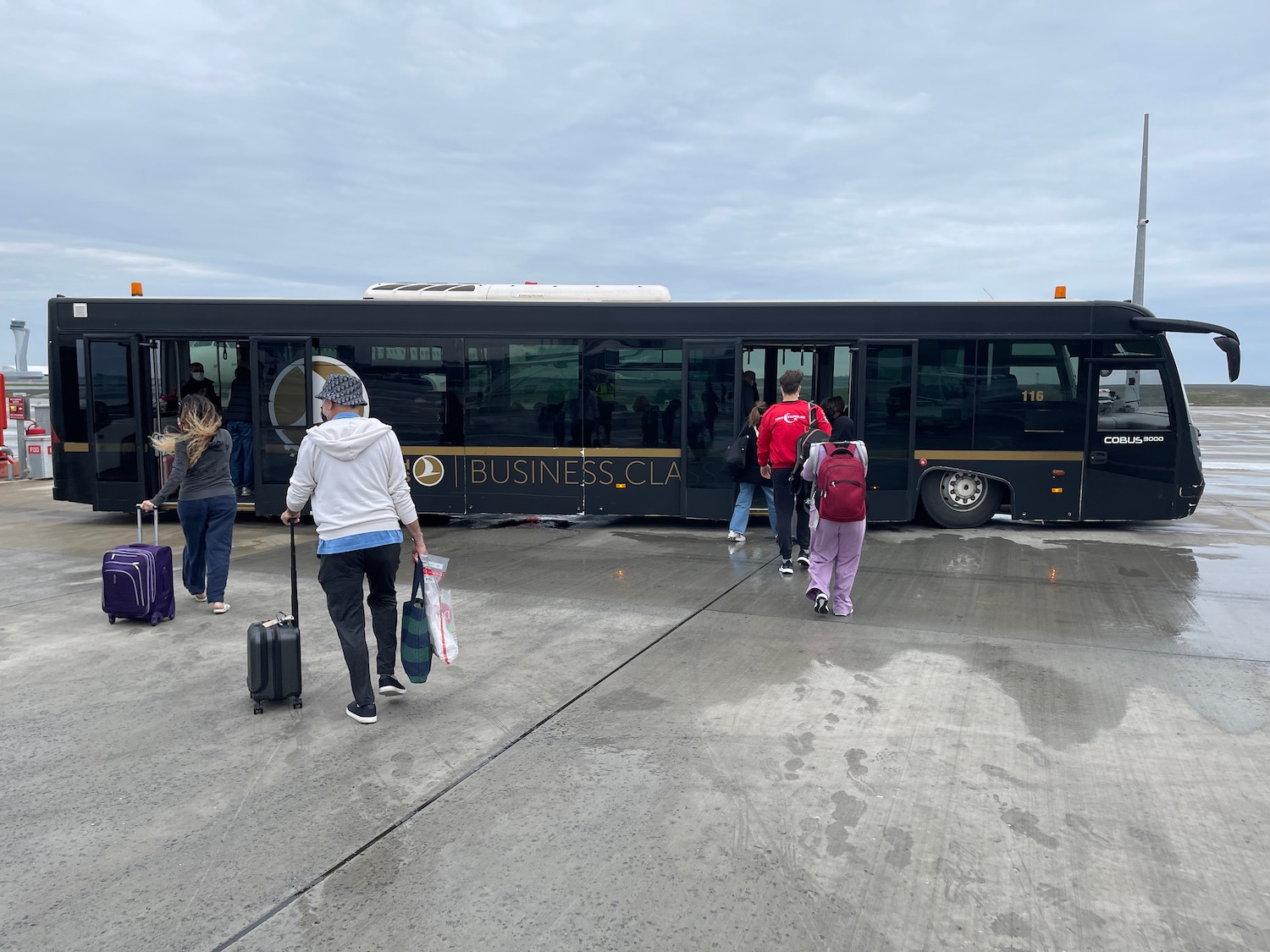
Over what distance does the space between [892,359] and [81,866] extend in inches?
376

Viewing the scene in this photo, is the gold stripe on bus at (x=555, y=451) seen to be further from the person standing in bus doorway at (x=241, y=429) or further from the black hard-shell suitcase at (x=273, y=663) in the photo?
the black hard-shell suitcase at (x=273, y=663)

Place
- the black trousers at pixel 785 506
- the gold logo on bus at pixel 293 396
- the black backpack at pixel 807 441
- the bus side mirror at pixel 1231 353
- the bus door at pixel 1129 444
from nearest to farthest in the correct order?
1. the black backpack at pixel 807 441
2. the black trousers at pixel 785 506
3. the bus side mirror at pixel 1231 353
4. the bus door at pixel 1129 444
5. the gold logo on bus at pixel 293 396

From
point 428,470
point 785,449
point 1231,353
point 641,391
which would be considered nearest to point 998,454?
point 1231,353

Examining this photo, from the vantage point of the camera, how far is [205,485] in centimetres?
686

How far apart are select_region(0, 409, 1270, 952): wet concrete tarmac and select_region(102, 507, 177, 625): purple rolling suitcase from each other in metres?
0.20

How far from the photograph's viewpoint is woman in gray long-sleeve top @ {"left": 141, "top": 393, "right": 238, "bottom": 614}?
674 cm

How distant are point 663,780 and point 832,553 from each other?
131 inches

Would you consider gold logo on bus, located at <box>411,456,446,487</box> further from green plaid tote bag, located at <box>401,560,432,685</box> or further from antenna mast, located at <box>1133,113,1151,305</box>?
antenna mast, located at <box>1133,113,1151,305</box>

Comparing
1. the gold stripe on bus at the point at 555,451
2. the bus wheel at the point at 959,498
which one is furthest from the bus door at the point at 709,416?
the bus wheel at the point at 959,498

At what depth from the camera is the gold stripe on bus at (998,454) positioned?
35.4ft

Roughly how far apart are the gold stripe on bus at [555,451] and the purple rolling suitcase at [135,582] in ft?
15.2

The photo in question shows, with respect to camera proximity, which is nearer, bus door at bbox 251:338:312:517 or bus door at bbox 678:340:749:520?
bus door at bbox 678:340:749:520

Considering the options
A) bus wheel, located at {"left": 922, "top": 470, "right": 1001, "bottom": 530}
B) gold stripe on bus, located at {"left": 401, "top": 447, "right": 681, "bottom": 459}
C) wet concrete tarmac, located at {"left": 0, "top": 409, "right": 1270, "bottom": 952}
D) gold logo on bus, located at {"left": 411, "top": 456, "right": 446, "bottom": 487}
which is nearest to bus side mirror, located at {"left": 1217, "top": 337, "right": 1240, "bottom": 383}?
bus wheel, located at {"left": 922, "top": 470, "right": 1001, "bottom": 530}

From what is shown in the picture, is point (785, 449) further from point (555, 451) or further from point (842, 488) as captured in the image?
point (555, 451)
